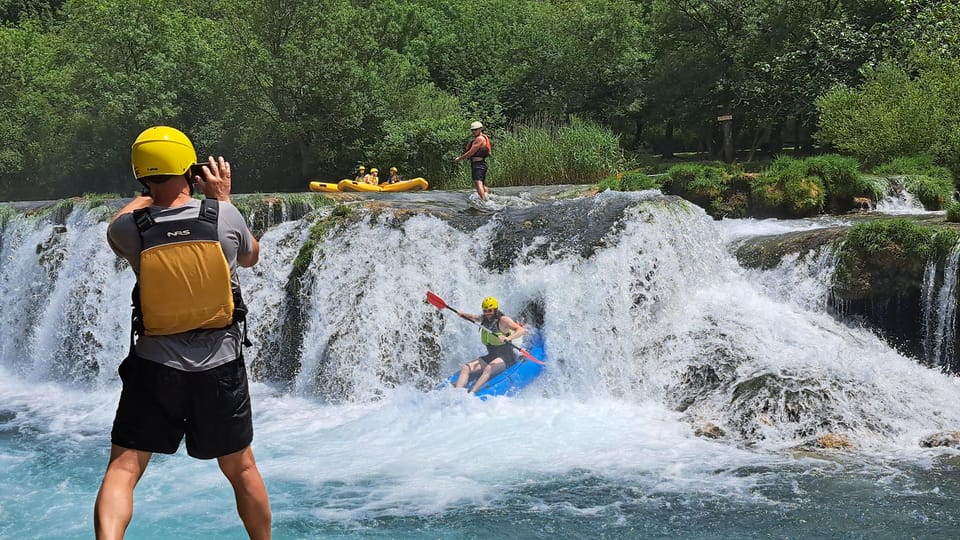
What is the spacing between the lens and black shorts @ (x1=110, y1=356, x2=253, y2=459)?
107 inches

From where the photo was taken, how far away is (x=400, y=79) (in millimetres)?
21906

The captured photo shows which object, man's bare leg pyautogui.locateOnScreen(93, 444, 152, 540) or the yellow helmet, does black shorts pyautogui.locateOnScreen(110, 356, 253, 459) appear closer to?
man's bare leg pyautogui.locateOnScreen(93, 444, 152, 540)

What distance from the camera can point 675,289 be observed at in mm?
8875

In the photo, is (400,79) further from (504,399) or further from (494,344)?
(504,399)

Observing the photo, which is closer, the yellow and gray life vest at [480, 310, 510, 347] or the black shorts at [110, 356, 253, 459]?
the black shorts at [110, 356, 253, 459]

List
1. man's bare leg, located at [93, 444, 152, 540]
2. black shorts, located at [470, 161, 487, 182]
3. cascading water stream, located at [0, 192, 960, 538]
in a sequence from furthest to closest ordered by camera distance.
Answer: black shorts, located at [470, 161, 487, 182]
cascading water stream, located at [0, 192, 960, 538]
man's bare leg, located at [93, 444, 152, 540]

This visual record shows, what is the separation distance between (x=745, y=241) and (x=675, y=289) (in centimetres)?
136

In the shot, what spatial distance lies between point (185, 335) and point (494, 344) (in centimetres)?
535

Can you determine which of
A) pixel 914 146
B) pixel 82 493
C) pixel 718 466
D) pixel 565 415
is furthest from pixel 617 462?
pixel 914 146

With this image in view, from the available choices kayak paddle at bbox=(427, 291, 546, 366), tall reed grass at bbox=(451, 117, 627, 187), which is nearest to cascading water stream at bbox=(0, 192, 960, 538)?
kayak paddle at bbox=(427, 291, 546, 366)

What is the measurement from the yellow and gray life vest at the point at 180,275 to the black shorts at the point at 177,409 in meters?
0.14

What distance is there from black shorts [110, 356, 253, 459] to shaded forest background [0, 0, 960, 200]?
15082 mm

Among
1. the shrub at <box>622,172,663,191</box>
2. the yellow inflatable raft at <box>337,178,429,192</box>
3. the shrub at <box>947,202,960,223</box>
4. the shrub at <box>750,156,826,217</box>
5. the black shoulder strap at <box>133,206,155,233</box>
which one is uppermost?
the black shoulder strap at <box>133,206,155,233</box>

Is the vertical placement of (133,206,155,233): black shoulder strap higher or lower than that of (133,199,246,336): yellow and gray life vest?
higher
